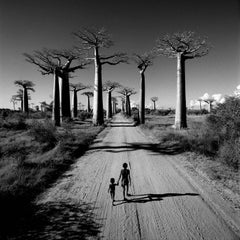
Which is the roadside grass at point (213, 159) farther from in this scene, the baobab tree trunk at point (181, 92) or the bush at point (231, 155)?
the baobab tree trunk at point (181, 92)

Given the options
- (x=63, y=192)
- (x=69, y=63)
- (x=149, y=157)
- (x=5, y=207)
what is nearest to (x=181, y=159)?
(x=149, y=157)

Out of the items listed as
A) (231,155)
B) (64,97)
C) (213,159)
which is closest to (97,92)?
(64,97)

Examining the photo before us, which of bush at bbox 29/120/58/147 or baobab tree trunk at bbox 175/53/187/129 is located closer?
bush at bbox 29/120/58/147

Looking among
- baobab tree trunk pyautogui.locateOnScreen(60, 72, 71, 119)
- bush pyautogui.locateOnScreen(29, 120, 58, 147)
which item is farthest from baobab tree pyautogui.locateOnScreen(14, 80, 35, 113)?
bush pyautogui.locateOnScreen(29, 120, 58, 147)

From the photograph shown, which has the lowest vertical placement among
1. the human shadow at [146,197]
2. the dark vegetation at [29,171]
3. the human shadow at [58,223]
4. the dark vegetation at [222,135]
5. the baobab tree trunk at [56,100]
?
the human shadow at [58,223]

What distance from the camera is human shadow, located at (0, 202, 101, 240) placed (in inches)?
133

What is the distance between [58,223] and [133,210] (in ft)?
4.97

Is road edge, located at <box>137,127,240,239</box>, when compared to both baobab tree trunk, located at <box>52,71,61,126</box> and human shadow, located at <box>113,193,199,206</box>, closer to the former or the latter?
human shadow, located at <box>113,193,199,206</box>

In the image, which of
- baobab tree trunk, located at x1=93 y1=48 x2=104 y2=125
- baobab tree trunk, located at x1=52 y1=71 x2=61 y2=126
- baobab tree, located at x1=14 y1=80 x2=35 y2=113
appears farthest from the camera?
baobab tree, located at x1=14 y1=80 x2=35 y2=113

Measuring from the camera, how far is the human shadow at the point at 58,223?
337 centimetres

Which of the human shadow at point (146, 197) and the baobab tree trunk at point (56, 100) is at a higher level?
the baobab tree trunk at point (56, 100)

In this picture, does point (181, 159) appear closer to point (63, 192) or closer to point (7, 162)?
point (63, 192)

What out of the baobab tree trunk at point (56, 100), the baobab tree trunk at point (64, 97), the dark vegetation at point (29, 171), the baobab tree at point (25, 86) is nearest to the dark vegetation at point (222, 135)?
the dark vegetation at point (29, 171)

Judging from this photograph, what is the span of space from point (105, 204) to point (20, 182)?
8.67 feet
